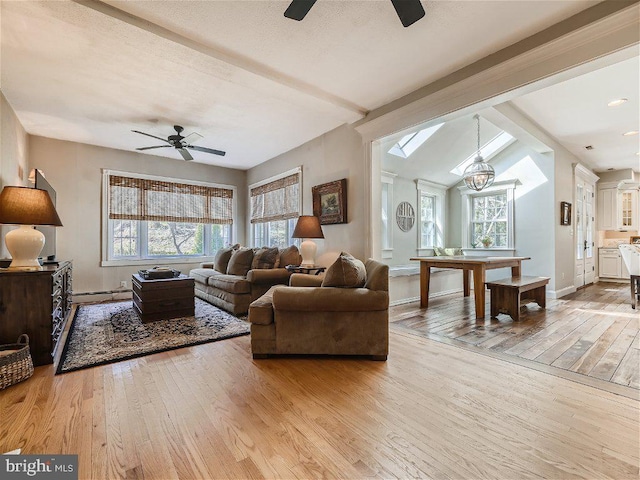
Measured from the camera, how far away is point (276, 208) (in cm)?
586

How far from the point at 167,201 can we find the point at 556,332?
248 inches

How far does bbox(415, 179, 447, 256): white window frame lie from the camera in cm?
646

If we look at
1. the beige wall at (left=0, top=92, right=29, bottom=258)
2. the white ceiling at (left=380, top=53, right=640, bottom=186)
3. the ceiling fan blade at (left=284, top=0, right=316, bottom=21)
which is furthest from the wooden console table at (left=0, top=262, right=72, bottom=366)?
the white ceiling at (left=380, top=53, right=640, bottom=186)

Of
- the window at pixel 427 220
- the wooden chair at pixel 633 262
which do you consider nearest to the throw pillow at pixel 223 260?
the window at pixel 427 220

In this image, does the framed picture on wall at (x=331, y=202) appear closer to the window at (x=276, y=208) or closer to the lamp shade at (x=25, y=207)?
the window at (x=276, y=208)

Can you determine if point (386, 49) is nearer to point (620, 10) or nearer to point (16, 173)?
point (620, 10)

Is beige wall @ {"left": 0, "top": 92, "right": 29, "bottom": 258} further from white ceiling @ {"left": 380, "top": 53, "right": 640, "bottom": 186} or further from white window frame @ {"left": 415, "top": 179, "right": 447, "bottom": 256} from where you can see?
white window frame @ {"left": 415, "top": 179, "right": 447, "bottom": 256}

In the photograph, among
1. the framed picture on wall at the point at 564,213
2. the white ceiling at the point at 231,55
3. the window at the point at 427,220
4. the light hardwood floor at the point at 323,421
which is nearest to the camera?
the light hardwood floor at the point at 323,421

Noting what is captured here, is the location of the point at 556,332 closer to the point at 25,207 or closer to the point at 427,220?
the point at 427,220

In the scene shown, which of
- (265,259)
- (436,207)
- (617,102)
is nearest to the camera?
(617,102)

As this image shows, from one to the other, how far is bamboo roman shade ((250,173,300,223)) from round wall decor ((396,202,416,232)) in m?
2.14

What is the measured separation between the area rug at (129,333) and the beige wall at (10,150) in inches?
48.6

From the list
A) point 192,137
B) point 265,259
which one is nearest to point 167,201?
point 192,137

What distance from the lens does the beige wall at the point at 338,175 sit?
162 inches
